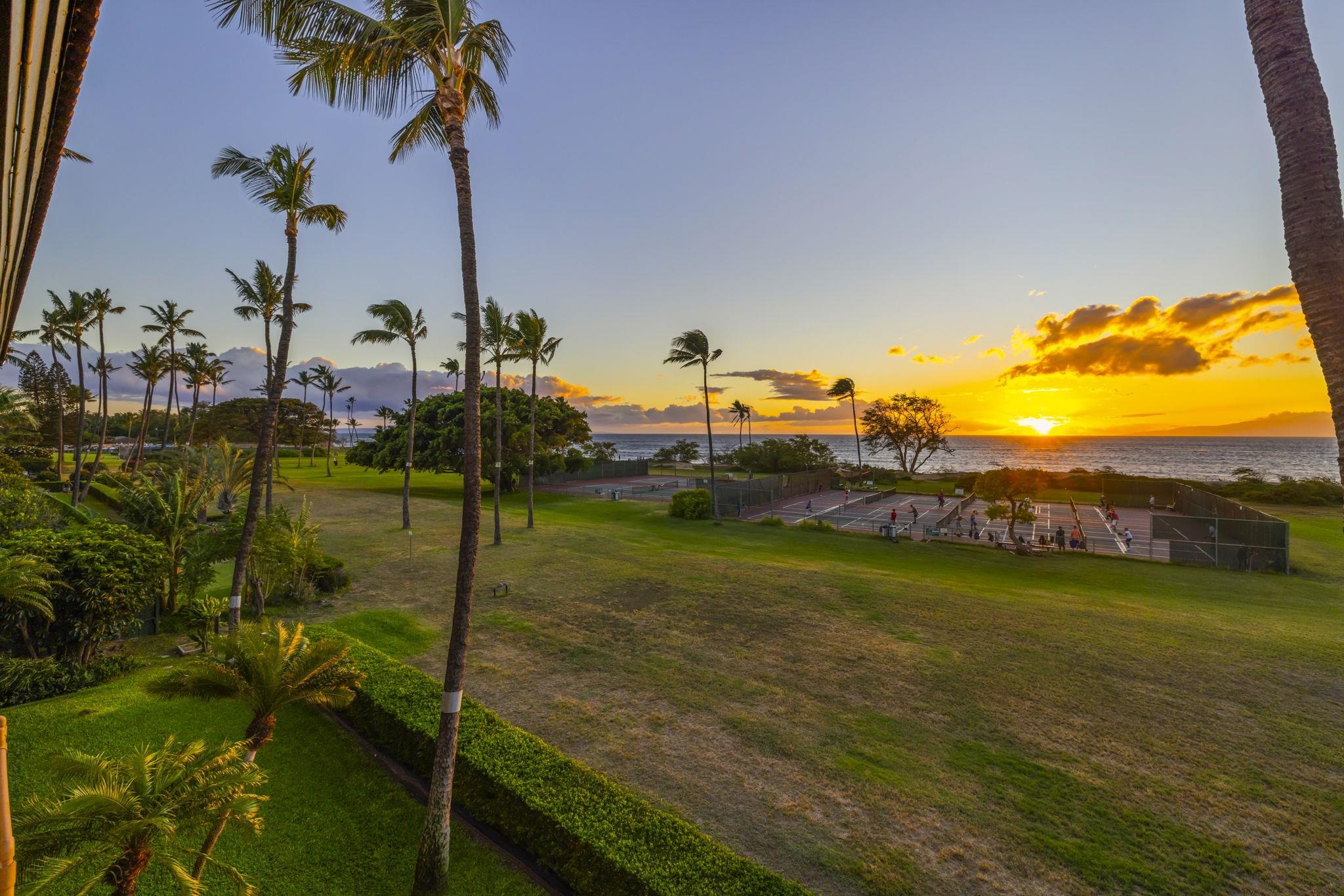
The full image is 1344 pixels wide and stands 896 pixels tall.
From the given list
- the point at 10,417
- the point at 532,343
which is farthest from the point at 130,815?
the point at 10,417

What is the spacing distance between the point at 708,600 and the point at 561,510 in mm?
20324

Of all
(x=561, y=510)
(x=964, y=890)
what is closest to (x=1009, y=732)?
(x=964, y=890)

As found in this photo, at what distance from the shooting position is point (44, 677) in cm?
904

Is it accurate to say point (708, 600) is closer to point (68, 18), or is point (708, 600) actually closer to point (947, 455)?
point (68, 18)

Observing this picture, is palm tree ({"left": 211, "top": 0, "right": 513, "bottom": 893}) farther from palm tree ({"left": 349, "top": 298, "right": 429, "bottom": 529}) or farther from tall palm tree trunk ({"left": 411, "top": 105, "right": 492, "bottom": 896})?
palm tree ({"left": 349, "top": 298, "right": 429, "bottom": 529})

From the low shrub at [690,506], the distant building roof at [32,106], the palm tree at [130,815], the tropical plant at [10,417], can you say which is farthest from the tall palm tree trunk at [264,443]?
the low shrub at [690,506]

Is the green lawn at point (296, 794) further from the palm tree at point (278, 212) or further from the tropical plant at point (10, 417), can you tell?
the tropical plant at point (10, 417)

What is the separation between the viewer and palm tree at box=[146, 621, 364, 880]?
6.40 meters

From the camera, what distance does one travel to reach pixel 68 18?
61.7 inches

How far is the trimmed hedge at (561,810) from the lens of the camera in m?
5.31

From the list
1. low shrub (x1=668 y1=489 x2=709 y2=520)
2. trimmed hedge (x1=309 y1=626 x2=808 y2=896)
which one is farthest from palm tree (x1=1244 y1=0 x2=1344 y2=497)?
low shrub (x1=668 y1=489 x2=709 y2=520)

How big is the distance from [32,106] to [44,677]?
40.8ft

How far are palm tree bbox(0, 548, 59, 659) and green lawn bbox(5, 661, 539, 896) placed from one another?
1.52 metres

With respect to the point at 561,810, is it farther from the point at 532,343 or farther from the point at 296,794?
the point at 532,343
